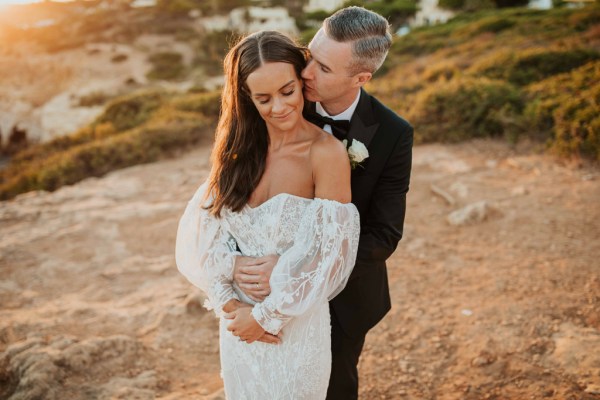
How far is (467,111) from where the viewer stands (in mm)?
7918

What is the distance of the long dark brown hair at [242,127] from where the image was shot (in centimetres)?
180

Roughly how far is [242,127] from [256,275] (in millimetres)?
690

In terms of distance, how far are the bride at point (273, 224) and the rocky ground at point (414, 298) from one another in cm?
→ 127

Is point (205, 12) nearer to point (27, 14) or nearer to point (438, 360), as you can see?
point (27, 14)

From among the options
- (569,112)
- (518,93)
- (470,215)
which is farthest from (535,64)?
(470,215)

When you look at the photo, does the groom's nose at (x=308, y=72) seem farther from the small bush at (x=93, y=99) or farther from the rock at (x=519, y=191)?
the small bush at (x=93, y=99)

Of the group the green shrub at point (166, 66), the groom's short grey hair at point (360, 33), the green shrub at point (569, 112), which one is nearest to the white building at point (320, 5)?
the green shrub at point (166, 66)

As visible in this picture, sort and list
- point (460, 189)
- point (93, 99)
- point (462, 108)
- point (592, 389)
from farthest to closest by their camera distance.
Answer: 1. point (93, 99)
2. point (462, 108)
3. point (460, 189)
4. point (592, 389)

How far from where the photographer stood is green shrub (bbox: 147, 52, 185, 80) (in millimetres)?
25703

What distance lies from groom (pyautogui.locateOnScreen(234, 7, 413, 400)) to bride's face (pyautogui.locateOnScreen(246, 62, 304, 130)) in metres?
0.14

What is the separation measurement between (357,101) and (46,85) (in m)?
28.6

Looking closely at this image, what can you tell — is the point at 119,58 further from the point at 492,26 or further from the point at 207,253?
the point at 207,253

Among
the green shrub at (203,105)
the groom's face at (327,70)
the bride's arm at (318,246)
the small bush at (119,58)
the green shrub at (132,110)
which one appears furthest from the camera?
Result: the small bush at (119,58)

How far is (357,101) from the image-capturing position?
6.93ft
